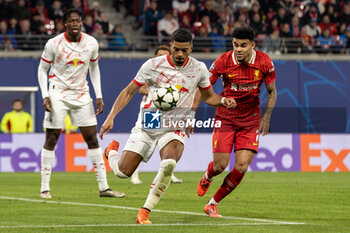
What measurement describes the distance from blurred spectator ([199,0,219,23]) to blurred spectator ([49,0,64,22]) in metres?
4.48

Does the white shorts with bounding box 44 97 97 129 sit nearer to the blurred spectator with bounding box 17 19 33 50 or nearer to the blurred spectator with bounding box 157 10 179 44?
the blurred spectator with bounding box 17 19 33 50

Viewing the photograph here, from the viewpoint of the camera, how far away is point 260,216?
331 inches

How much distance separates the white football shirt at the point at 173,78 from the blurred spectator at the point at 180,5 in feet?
53.3

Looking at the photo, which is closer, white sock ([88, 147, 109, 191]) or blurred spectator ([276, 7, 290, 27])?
white sock ([88, 147, 109, 191])

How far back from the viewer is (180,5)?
80.2ft

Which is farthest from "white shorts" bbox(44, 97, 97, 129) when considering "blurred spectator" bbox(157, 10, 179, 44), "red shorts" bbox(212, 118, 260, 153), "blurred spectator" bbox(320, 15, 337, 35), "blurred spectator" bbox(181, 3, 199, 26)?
"blurred spectator" bbox(320, 15, 337, 35)

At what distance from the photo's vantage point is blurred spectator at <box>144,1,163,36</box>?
75.5ft

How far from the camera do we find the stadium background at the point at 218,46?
22.0 metres

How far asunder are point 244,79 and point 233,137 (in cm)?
70

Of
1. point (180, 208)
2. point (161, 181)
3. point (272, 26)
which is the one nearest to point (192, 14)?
point (272, 26)

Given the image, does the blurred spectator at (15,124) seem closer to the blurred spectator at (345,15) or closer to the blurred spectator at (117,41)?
the blurred spectator at (117,41)

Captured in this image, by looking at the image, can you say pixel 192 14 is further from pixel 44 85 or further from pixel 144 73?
pixel 144 73

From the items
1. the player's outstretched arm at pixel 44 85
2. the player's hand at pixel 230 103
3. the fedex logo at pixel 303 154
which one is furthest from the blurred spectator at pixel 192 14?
the player's hand at pixel 230 103

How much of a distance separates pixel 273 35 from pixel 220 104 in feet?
52.4
